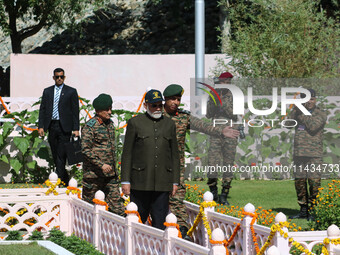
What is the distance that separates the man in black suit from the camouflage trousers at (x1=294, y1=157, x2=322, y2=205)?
3.92 meters

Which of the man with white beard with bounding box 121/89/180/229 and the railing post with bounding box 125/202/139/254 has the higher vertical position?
the man with white beard with bounding box 121/89/180/229

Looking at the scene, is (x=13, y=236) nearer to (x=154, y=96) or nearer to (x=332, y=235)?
(x=154, y=96)

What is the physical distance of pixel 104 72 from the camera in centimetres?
2466

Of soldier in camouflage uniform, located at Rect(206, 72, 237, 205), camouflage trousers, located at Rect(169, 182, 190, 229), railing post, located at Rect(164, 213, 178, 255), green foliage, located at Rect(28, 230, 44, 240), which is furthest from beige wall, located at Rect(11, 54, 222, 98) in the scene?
railing post, located at Rect(164, 213, 178, 255)

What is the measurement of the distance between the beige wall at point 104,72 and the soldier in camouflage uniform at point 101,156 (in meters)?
13.5

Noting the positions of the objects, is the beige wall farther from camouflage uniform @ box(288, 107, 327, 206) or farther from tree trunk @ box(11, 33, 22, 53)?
camouflage uniform @ box(288, 107, 327, 206)

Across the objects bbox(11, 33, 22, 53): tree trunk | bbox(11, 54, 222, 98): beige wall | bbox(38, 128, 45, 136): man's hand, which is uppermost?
bbox(11, 33, 22, 53): tree trunk

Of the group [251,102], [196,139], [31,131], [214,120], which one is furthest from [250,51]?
[214,120]

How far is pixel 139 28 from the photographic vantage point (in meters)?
36.3

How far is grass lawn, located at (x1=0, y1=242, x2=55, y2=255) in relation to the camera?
9165 millimetres

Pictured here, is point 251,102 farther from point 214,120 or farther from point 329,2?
point 329,2

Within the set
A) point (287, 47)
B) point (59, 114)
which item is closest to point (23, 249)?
point (59, 114)

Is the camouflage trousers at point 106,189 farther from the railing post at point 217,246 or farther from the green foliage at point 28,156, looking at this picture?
the green foliage at point 28,156

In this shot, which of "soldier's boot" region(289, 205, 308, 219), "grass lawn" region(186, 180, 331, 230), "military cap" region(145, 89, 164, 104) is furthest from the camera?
"grass lawn" region(186, 180, 331, 230)
